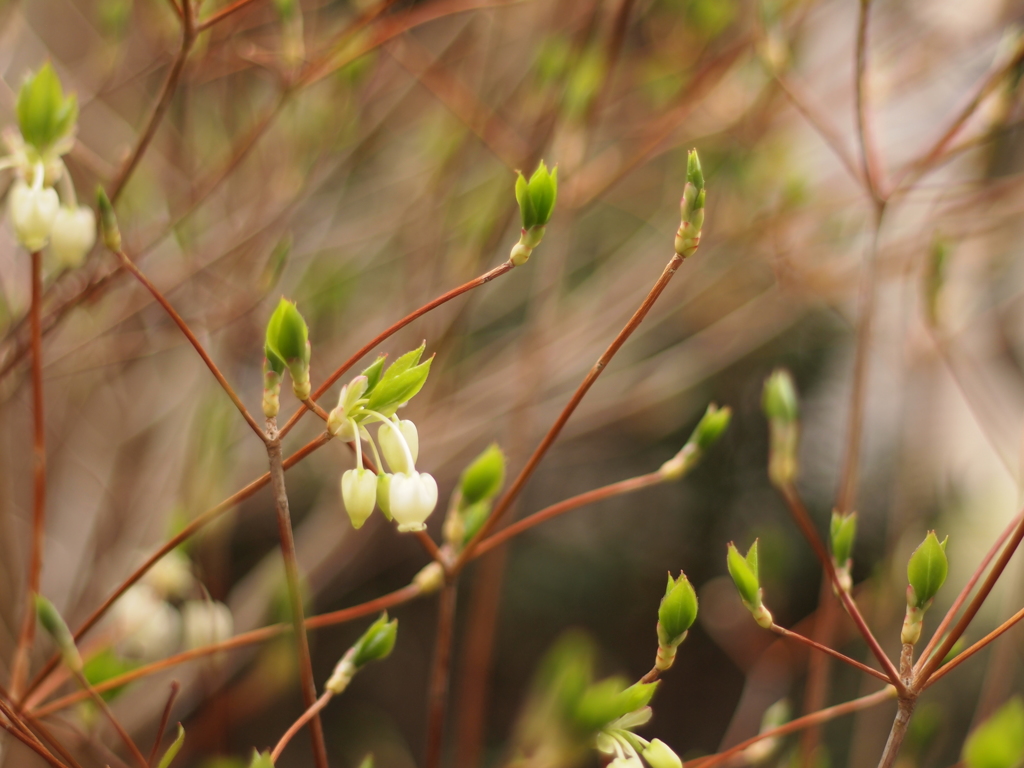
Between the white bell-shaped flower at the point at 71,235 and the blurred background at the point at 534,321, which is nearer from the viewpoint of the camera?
the white bell-shaped flower at the point at 71,235

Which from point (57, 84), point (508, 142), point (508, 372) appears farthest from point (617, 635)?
point (57, 84)

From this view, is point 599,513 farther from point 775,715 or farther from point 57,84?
point 57,84

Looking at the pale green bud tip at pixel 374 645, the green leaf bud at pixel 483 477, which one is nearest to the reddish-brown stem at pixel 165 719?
the pale green bud tip at pixel 374 645

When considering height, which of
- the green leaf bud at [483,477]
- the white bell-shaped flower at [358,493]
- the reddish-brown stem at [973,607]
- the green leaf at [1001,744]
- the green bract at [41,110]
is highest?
the green bract at [41,110]

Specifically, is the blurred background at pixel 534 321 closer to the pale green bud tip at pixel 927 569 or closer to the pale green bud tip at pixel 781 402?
the pale green bud tip at pixel 781 402

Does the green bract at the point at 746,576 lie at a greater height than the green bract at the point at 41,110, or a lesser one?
lesser

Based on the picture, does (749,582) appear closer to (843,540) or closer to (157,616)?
(843,540)

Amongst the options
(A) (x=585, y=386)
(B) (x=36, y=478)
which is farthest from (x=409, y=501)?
(B) (x=36, y=478)
